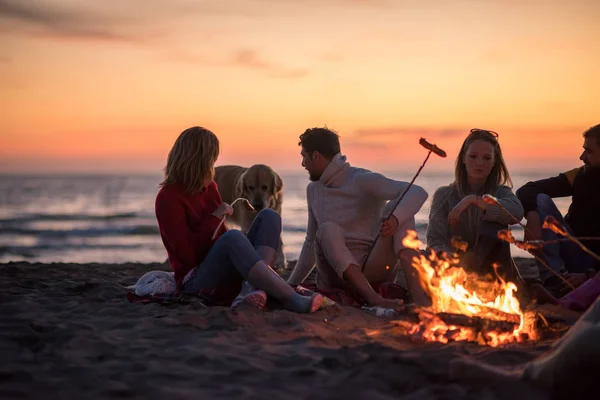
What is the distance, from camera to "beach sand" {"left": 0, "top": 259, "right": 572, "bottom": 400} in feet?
10.5

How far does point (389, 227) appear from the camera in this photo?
5.25 meters

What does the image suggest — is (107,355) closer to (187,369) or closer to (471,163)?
(187,369)

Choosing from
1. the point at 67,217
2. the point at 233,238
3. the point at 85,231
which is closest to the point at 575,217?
the point at 233,238

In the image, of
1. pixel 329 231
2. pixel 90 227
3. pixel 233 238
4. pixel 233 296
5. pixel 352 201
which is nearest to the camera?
pixel 233 238

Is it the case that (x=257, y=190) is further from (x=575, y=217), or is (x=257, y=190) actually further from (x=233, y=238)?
(x=575, y=217)

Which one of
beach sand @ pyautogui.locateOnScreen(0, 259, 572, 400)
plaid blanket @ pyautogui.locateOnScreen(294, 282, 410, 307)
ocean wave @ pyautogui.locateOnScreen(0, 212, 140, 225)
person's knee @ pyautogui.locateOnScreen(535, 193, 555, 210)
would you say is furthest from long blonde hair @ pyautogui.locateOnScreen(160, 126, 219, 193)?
ocean wave @ pyautogui.locateOnScreen(0, 212, 140, 225)

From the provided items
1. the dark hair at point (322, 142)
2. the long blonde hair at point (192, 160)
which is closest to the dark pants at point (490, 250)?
the dark hair at point (322, 142)

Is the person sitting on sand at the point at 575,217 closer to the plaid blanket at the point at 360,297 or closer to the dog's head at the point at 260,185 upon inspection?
the plaid blanket at the point at 360,297

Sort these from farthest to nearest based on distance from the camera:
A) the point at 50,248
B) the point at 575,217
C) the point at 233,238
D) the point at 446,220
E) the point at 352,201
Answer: the point at 50,248 < the point at 575,217 < the point at 446,220 < the point at 352,201 < the point at 233,238

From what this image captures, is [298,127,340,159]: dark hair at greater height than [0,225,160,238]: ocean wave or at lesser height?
greater

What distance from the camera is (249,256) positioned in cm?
505

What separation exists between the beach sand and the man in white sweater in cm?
64

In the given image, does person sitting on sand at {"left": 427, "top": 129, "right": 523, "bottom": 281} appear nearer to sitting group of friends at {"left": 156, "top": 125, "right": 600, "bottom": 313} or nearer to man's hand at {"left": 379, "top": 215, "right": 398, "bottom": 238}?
sitting group of friends at {"left": 156, "top": 125, "right": 600, "bottom": 313}

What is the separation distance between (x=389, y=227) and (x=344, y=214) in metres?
0.60
